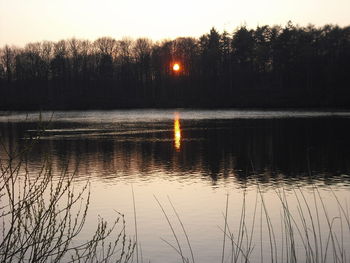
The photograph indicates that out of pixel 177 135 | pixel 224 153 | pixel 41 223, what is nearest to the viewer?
pixel 41 223

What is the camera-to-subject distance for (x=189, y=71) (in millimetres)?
126062

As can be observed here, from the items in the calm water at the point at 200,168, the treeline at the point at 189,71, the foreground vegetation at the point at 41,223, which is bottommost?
the calm water at the point at 200,168

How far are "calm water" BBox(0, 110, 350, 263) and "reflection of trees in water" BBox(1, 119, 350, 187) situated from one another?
7 centimetres

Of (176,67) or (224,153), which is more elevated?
(176,67)

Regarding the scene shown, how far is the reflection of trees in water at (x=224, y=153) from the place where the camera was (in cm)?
3241

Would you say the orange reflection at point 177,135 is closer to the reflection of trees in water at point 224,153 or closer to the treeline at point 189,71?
the reflection of trees in water at point 224,153

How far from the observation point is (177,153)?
137 feet

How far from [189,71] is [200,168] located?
307 ft

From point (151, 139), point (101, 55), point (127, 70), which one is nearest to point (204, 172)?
point (151, 139)

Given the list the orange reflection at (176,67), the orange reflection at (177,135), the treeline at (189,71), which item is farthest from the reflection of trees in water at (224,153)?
the orange reflection at (176,67)

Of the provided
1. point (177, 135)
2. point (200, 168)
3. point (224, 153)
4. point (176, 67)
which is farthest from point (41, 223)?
point (176, 67)

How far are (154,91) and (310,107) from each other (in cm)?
4502

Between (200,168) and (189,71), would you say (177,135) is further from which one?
(189,71)

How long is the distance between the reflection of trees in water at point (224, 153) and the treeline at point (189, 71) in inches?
1507
